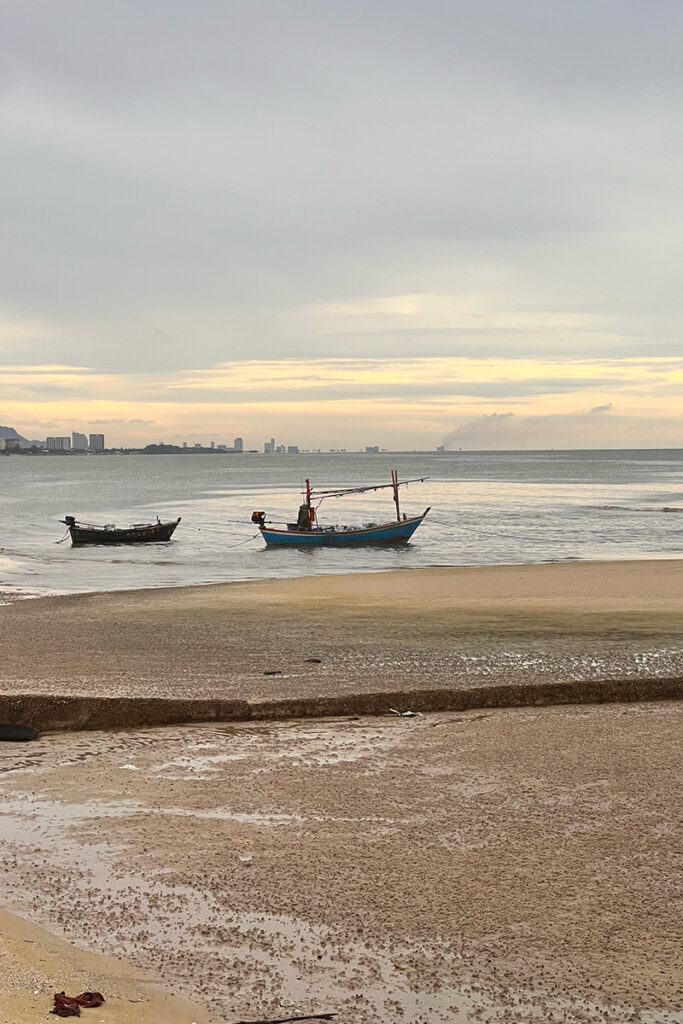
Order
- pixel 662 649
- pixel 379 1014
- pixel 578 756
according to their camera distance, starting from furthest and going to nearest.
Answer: pixel 662 649 → pixel 578 756 → pixel 379 1014

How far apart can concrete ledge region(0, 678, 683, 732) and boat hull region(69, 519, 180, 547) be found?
32.6m

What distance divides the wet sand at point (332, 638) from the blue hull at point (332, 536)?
18.9 metres

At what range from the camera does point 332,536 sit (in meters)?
40.7

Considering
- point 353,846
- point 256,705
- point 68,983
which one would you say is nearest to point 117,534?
point 256,705

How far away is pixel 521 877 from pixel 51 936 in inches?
95.5

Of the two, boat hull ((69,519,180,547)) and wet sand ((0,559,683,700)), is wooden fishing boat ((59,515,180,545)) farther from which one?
wet sand ((0,559,683,700))

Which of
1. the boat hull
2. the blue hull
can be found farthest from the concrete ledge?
the boat hull

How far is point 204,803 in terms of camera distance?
6.68m

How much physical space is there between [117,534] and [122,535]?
27 centimetres

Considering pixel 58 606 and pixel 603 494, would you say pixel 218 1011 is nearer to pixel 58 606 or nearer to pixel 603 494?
pixel 58 606

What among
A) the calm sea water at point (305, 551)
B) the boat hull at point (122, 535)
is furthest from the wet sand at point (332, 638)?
the boat hull at point (122, 535)

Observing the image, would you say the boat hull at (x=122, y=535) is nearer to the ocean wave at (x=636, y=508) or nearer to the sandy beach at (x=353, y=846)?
the sandy beach at (x=353, y=846)

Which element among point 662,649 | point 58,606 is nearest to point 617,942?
point 662,649

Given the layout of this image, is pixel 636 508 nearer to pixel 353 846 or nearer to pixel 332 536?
pixel 332 536
